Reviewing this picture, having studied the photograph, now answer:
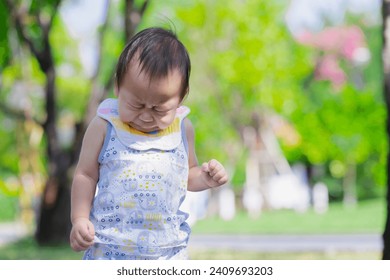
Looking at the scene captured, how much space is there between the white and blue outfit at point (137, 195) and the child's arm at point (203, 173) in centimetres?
9

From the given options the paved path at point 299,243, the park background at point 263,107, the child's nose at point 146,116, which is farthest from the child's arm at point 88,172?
the park background at point 263,107

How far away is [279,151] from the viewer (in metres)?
22.9

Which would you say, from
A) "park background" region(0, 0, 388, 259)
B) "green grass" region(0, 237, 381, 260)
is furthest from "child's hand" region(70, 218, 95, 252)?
"park background" region(0, 0, 388, 259)

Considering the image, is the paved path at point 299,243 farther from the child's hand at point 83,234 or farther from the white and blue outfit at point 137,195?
the child's hand at point 83,234

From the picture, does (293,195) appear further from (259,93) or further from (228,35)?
(228,35)

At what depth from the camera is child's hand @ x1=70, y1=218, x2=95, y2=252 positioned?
8.15ft

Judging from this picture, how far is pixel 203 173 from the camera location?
2.72 meters

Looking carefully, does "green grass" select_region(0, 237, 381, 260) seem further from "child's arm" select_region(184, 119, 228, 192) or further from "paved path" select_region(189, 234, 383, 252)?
"child's arm" select_region(184, 119, 228, 192)

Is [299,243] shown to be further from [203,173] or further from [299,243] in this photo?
[203,173]

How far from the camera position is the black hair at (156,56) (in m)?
2.52

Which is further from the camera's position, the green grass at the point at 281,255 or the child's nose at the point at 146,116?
the green grass at the point at 281,255

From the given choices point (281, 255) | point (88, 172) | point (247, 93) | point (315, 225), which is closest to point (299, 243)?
point (281, 255)

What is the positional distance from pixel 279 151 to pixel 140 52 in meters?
20.5
